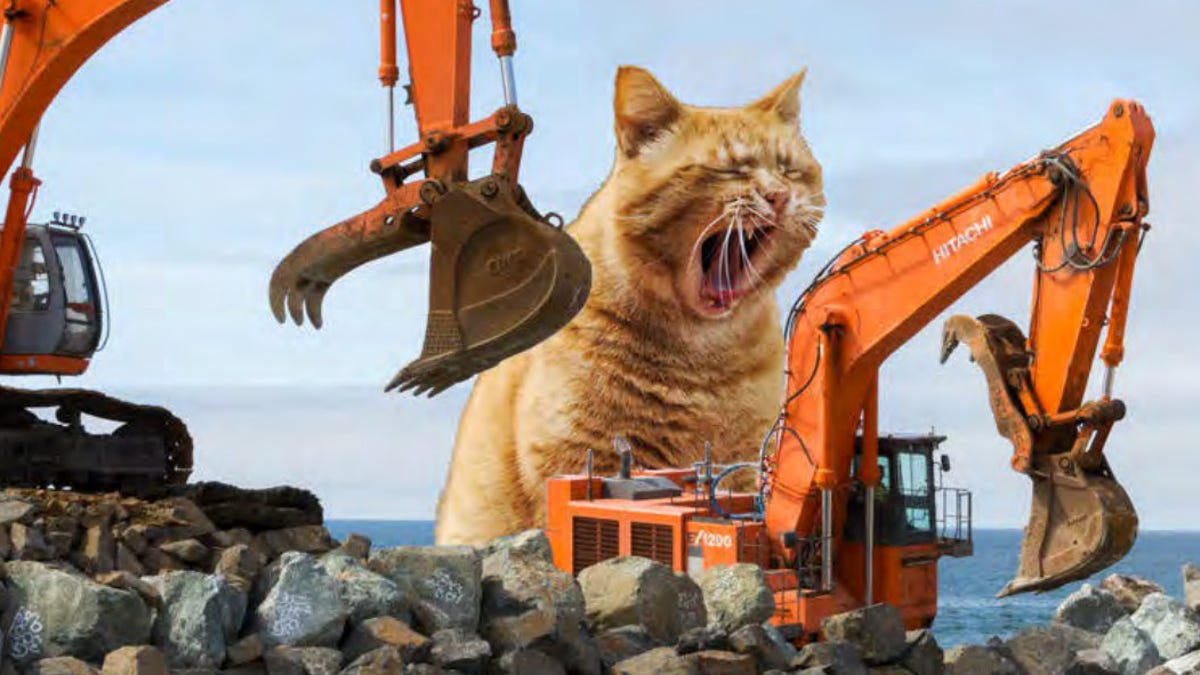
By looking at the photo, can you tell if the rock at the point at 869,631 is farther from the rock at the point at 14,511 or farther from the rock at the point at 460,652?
the rock at the point at 14,511

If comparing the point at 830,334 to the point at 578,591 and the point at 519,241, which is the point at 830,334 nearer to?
the point at 578,591

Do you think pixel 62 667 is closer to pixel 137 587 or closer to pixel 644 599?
pixel 137 587

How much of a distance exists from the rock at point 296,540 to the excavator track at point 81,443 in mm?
1417

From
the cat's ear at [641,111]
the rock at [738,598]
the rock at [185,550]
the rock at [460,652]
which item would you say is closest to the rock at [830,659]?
the rock at [738,598]

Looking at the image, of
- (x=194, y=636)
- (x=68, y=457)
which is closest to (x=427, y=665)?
(x=194, y=636)

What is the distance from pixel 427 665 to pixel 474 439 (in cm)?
606

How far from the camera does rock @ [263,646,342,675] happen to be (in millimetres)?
7727

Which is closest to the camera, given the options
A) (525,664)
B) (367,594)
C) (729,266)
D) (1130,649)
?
(525,664)

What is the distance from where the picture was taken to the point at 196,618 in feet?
25.2

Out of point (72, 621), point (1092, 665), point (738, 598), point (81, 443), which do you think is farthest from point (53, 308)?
point (1092, 665)

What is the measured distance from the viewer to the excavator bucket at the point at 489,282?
Answer: 7746mm

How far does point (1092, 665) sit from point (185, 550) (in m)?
5.98

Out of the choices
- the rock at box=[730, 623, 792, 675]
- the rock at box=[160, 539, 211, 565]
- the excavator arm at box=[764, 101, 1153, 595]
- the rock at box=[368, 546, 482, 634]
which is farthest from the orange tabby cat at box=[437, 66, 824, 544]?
the rock at box=[160, 539, 211, 565]

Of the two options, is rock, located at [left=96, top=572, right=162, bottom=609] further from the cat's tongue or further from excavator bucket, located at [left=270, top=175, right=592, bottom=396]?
the cat's tongue
